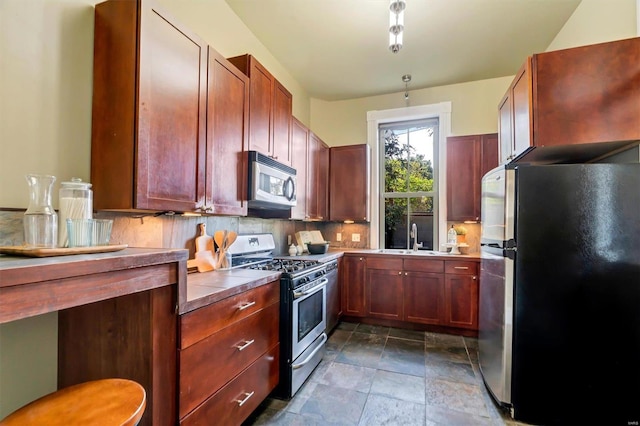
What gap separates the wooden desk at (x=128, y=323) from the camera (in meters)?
0.99

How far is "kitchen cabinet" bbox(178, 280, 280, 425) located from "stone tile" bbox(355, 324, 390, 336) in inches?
62.1

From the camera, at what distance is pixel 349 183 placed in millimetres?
3934

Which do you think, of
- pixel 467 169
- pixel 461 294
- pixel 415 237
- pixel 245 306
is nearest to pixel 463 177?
pixel 467 169

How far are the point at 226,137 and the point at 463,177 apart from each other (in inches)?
110

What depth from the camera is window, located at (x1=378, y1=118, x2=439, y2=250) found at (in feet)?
13.0

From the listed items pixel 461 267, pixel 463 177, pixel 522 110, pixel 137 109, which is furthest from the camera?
pixel 463 177

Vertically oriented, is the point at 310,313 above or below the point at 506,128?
below

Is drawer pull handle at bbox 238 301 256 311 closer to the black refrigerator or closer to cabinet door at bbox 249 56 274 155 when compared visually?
cabinet door at bbox 249 56 274 155

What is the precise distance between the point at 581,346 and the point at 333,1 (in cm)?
301

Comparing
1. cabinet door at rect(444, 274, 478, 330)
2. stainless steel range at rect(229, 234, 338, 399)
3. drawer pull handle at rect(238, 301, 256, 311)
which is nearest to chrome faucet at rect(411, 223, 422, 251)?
cabinet door at rect(444, 274, 478, 330)

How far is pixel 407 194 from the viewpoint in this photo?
4.08 metres

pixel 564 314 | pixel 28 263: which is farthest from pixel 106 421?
pixel 564 314

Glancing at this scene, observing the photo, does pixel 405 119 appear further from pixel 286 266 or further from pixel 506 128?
pixel 286 266

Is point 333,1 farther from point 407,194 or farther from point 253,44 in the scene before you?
point 407,194
